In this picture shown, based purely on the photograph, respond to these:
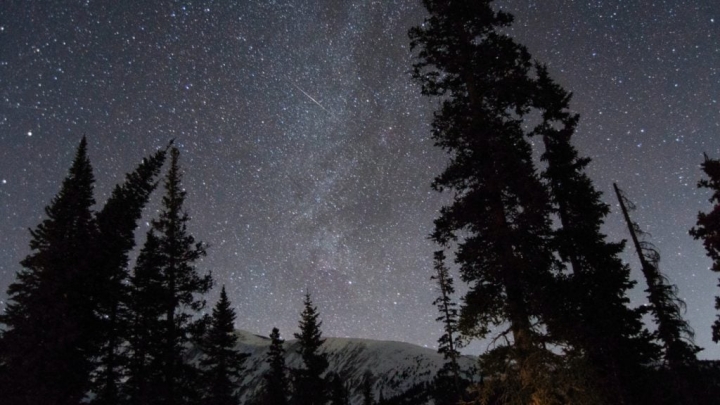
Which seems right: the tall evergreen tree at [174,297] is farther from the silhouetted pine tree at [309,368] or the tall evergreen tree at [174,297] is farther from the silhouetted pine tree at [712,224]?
the silhouetted pine tree at [712,224]

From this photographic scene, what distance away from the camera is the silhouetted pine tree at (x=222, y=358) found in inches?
1297

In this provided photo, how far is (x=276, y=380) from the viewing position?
39.8 meters

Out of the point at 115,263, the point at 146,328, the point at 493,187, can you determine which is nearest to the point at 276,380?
the point at 146,328

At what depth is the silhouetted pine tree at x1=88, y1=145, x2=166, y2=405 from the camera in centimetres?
1914

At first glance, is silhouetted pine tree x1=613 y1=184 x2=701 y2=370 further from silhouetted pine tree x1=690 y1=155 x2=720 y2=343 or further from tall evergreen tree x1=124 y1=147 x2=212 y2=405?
tall evergreen tree x1=124 y1=147 x2=212 y2=405

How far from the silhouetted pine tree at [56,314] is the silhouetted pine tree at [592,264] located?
1901cm

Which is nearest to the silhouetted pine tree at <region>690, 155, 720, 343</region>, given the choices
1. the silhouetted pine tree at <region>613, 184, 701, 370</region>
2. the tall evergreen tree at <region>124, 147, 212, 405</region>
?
the silhouetted pine tree at <region>613, 184, 701, 370</region>

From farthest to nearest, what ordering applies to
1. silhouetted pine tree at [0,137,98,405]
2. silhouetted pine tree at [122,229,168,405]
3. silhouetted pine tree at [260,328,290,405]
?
silhouetted pine tree at [260,328,290,405]
silhouetted pine tree at [122,229,168,405]
silhouetted pine tree at [0,137,98,405]

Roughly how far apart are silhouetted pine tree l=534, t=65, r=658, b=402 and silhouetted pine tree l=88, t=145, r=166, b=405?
18.4 m

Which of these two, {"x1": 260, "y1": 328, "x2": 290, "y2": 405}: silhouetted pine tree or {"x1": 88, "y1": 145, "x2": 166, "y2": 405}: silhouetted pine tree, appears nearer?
{"x1": 88, "y1": 145, "x2": 166, "y2": 405}: silhouetted pine tree

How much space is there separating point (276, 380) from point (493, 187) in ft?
112

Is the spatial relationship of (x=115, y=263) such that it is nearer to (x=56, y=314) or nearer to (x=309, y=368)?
(x=56, y=314)

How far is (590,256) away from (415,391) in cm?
17124

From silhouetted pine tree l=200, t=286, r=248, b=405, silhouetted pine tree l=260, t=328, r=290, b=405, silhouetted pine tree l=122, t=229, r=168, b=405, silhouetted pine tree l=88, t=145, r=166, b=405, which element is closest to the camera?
silhouetted pine tree l=88, t=145, r=166, b=405
